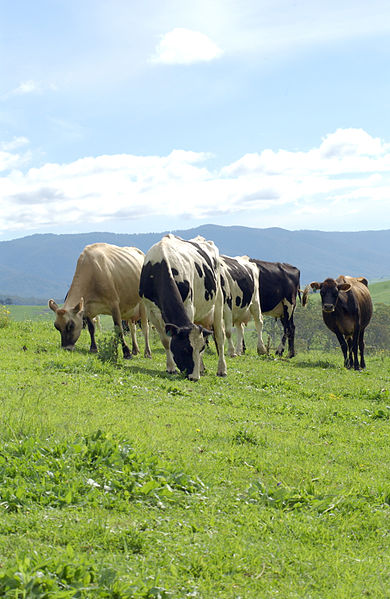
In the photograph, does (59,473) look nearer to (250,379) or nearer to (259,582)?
(259,582)

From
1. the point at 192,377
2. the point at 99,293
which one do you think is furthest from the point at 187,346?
the point at 99,293

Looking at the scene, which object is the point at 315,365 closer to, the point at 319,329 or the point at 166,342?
the point at 166,342

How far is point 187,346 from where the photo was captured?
14.2 metres

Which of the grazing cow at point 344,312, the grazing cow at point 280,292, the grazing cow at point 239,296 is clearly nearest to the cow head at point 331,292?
the grazing cow at point 344,312

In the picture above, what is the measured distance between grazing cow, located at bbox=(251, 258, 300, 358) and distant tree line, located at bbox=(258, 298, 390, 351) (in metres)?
67.7

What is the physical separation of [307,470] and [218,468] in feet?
4.17

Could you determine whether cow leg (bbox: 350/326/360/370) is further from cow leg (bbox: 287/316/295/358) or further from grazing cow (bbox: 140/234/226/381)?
grazing cow (bbox: 140/234/226/381)

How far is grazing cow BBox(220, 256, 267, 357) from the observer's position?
20375mm

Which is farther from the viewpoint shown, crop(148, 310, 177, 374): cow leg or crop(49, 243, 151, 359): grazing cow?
crop(49, 243, 151, 359): grazing cow

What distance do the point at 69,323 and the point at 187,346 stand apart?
12.8 ft

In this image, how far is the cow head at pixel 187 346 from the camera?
14234 millimetres

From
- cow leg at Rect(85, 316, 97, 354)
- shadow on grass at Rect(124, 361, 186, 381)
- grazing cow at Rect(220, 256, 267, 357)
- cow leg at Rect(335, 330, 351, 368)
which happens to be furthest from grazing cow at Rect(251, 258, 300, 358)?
shadow on grass at Rect(124, 361, 186, 381)

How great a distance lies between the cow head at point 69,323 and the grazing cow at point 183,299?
220 cm

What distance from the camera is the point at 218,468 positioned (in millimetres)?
7551
